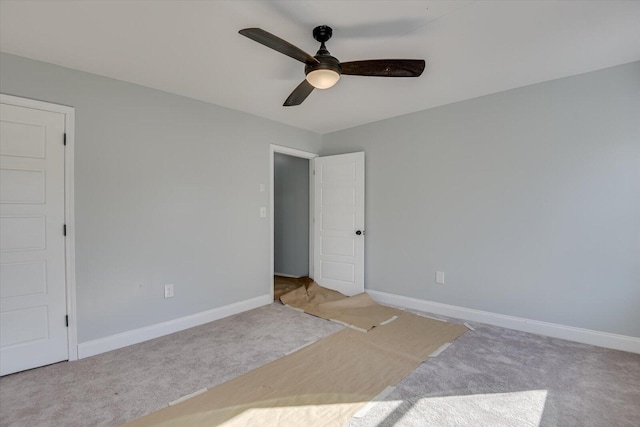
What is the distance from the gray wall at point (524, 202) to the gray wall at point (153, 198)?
5.89ft

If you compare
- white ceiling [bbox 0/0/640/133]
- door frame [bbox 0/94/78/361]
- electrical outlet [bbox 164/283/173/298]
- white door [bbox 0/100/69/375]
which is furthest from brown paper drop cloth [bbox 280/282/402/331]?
white ceiling [bbox 0/0/640/133]

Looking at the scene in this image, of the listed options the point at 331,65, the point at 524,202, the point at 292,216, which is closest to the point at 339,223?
the point at 292,216

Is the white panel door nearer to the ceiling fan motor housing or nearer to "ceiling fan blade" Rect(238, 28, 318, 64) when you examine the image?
the ceiling fan motor housing

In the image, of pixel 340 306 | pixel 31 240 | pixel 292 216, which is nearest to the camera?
pixel 31 240

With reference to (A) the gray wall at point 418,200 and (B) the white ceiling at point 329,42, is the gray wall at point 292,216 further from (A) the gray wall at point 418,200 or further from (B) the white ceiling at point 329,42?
(B) the white ceiling at point 329,42

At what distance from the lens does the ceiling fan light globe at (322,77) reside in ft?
6.08

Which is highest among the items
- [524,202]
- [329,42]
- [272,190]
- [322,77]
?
[329,42]

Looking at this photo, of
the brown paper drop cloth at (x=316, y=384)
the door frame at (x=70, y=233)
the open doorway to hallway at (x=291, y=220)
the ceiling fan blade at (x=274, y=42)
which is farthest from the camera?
the open doorway to hallway at (x=291, y=220)

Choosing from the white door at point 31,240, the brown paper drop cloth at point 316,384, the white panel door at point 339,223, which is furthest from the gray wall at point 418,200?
the brown paper drop cloth at point 316,384

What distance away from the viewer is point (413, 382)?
2.08 m

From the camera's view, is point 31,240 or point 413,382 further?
point 31,240

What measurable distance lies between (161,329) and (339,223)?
249 centimetres

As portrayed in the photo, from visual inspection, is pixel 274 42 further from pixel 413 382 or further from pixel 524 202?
pixel 524 202

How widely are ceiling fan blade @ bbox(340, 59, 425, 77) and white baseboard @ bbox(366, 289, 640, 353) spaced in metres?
2.59
